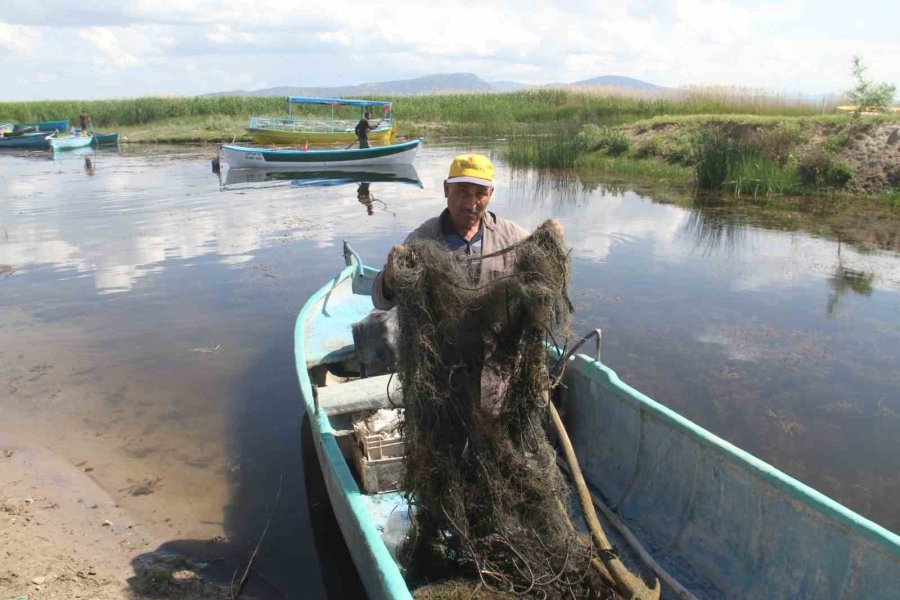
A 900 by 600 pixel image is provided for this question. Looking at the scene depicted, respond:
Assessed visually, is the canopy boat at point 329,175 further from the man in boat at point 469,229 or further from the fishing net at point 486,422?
the fishing net at point 486,422

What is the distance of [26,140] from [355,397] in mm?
37338

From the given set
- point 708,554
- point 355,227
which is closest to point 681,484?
point 708,554

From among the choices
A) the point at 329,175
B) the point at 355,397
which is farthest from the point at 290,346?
the point at 329,175

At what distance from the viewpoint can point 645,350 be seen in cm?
820

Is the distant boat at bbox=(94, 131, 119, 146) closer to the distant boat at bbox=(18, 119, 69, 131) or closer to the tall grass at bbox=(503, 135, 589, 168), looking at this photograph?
the distant boat at bbox=(18, 119, 69, 131)

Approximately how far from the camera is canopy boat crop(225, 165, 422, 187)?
23344mm

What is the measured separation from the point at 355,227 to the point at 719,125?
12.3 m

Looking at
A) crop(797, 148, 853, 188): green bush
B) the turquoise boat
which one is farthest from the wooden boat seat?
crop(797, 148, 853, 188): green bush

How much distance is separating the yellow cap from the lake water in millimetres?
3000

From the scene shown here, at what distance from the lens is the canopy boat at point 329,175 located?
23.3 metres

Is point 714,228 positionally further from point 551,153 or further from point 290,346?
point 290,346

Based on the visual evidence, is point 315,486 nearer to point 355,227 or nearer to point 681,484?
point 681,484

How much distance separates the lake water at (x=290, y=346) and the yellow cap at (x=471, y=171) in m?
3.00

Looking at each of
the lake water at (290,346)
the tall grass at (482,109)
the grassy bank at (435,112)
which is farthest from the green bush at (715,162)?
the grassy bank at (435,112)
